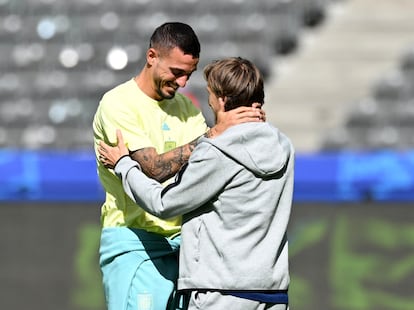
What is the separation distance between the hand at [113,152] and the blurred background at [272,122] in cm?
267

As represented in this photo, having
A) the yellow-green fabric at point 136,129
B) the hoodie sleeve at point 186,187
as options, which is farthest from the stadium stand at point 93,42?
the hoodie sleeve at point 186,187

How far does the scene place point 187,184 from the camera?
136 inches

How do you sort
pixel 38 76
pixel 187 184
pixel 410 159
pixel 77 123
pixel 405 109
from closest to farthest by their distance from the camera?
pixel 187 184
pixel 410 159
pixel 405 109
pixel 77 123
pixel 38 76

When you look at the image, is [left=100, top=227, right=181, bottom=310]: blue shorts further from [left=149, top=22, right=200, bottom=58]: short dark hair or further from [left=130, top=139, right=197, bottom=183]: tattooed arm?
[left=149, top=22, right=200, bottom=58]: short dark hair

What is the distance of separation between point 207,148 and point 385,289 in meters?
3.15

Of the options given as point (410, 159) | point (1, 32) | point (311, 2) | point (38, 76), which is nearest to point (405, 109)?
point (311, 2)

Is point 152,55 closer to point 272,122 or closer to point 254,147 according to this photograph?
point 254,147

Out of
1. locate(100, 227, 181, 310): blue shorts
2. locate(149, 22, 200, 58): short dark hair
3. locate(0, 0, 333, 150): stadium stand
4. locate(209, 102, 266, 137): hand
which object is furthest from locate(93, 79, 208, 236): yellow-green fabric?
locate(0, 0, 333, 150): stadium stand

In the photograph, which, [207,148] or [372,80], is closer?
[207,148]

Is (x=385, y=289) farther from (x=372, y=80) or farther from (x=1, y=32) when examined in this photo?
(x=1, y=32)

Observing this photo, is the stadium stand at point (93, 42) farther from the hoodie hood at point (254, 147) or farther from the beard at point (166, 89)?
the hoodie hood at point (254, 147)

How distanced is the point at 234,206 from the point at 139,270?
1.97ft

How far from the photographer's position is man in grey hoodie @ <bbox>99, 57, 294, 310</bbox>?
11.3 ft

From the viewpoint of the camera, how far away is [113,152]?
12.2 feet
